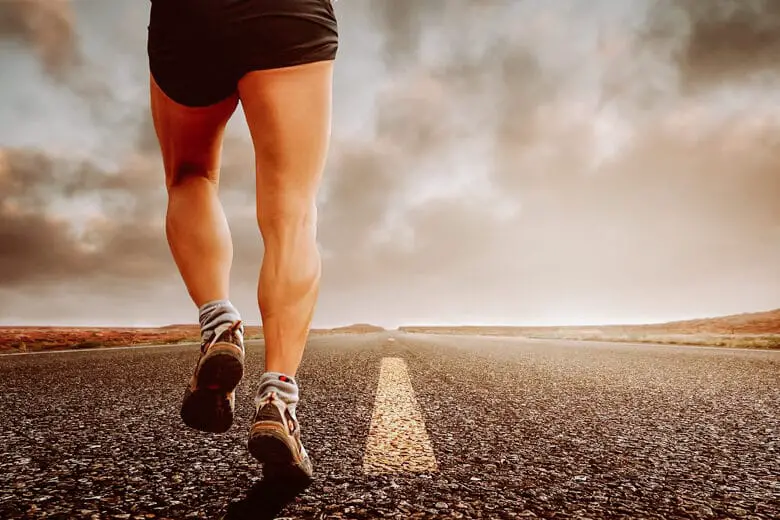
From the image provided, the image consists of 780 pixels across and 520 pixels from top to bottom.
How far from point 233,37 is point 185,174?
0.75 m

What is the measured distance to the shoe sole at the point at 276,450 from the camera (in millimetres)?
1381

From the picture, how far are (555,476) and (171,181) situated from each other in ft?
6.34

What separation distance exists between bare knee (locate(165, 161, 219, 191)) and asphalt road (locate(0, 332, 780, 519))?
3.60 feet

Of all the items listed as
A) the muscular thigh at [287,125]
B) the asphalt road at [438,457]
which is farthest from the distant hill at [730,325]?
the muscular thigh at [287,125]

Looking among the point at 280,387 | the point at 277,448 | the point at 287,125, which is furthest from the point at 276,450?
the point at 287,125

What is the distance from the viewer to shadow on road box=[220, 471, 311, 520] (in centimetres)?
120

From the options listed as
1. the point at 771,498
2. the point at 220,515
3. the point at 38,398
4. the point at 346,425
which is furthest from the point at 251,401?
the point at 771,498

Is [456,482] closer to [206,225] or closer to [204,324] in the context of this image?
[204,324]

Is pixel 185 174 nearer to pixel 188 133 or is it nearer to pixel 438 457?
pixel 188 133

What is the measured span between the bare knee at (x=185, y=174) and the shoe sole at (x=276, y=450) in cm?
Result: 125

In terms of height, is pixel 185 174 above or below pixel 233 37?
below

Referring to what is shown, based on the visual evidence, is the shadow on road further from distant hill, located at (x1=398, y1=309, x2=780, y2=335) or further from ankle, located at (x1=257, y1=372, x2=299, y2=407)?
distant hill, located at (x1=398, y1=309, x2=780, y2=335)

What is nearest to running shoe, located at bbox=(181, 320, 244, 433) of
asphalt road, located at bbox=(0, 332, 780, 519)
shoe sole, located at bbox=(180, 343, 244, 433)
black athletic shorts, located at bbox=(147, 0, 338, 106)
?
shoe sole, located at bbox=(180, 343, 244, 433)

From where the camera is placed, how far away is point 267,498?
132 centimetres
